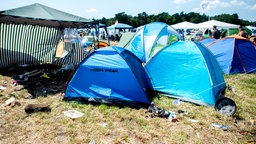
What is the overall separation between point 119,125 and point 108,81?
51.4 inches

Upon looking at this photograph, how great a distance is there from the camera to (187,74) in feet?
18.4

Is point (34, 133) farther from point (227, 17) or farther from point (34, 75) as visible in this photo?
point (227, 17)

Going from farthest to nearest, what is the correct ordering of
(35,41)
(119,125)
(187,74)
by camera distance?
(35,41) → (187,74) → (119,125)

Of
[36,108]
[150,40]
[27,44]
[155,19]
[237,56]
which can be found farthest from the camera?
[155,19]

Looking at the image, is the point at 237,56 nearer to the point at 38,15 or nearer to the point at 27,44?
the point at 38,15

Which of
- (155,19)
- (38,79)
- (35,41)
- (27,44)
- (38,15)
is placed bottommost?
(38,79)

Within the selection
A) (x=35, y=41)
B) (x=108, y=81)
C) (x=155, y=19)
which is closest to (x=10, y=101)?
(x=108, y=81)

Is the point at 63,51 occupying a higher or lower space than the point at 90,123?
higher

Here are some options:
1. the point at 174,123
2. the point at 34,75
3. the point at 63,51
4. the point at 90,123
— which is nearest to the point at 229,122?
the point at 174,123

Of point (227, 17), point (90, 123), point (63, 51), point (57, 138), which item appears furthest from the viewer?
point (227, 17)

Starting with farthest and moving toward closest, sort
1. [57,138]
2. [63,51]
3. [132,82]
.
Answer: [63,51] < [132,82] < [57,138]

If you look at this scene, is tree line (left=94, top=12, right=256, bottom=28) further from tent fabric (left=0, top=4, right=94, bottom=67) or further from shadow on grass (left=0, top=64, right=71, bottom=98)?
shadow on grass (left=0, top=64, right=71, bottom=98)

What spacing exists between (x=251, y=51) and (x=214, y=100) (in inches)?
196

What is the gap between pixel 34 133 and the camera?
13.1 feet
